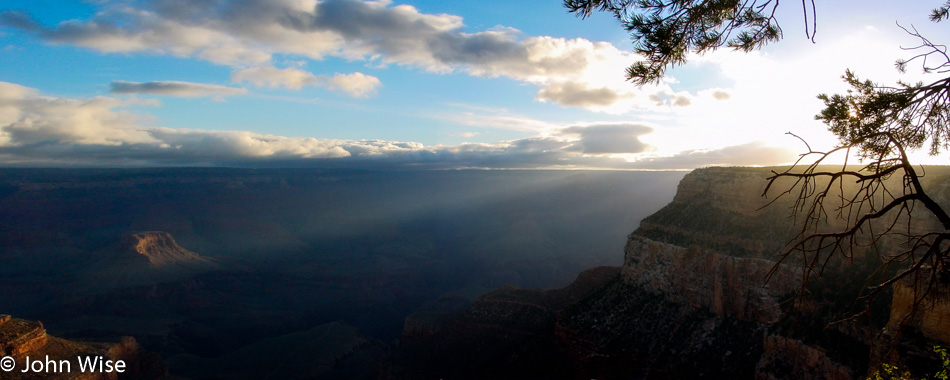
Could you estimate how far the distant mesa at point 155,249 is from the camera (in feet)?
324

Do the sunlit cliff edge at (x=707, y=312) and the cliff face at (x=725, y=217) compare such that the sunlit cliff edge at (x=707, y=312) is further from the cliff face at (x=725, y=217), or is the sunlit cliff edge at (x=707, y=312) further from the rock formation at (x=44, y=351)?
the rock formation at (x=44, y=351)

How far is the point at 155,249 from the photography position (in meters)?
104

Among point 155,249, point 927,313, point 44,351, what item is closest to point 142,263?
point 155,249

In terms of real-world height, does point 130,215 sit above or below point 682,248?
below

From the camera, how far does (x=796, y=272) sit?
2514 cm

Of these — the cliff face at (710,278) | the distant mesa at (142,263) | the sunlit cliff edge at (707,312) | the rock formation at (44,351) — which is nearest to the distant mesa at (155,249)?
the distant mesa at (142,263)

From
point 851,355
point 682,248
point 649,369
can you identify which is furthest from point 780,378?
point 682,248

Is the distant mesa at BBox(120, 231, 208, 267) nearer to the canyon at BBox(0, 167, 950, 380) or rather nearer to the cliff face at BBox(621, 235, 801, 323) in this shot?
the canyon at BBox(0, 167, 950, 380)

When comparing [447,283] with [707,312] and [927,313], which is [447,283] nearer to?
[707,312]

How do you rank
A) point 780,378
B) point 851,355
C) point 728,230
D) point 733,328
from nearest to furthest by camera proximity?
point 851,355 → point 780,378 → point 733,328 → point 728,230

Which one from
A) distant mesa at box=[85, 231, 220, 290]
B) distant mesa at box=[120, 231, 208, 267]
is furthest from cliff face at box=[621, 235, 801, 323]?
distant mesa at box=[120, 231, 208, 267]

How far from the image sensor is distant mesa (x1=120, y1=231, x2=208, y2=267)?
98625mm

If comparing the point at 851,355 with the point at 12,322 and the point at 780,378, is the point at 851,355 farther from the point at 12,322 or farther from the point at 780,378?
the point at 12,322

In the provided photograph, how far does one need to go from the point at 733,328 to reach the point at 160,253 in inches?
4525
